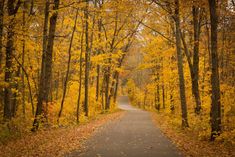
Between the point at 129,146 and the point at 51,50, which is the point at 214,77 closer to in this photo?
the point at 129,146

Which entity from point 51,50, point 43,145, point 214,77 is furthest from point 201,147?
point 51,50

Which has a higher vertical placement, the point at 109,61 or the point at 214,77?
the point at 109,61

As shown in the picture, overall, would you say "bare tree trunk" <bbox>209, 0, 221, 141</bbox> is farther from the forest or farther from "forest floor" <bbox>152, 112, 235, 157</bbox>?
"forest floor" <bbox>152, 112, 235, 157</bbox>

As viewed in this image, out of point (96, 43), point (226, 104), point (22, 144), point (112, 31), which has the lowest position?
point (22, 144)

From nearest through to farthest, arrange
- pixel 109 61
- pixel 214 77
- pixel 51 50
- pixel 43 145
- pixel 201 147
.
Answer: pixel 201 147 → pixel 43 145 → pixel 214 77 → pixel 51 50 → pixel 109 61

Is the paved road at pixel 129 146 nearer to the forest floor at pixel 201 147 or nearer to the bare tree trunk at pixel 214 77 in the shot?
the forest floor at pixel 201 147

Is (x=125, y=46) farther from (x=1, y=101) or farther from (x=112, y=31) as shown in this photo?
(x=1, y=101)

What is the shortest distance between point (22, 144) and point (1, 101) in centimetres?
1595

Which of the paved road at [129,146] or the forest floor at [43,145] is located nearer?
the paved road at [129,146]

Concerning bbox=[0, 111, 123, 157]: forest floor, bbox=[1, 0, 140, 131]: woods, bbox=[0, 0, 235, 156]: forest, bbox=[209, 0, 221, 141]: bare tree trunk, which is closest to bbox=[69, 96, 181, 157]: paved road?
bbox=[0, 111, 123, 157]: forest floor

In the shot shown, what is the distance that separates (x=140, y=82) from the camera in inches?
3039

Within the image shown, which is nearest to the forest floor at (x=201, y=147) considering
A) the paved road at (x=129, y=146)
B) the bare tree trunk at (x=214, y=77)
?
the paved road at (x=129, y=146)

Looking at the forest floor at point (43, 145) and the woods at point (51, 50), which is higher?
the woods at point (51, 50)

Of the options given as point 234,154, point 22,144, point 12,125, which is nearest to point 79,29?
point 12,125
